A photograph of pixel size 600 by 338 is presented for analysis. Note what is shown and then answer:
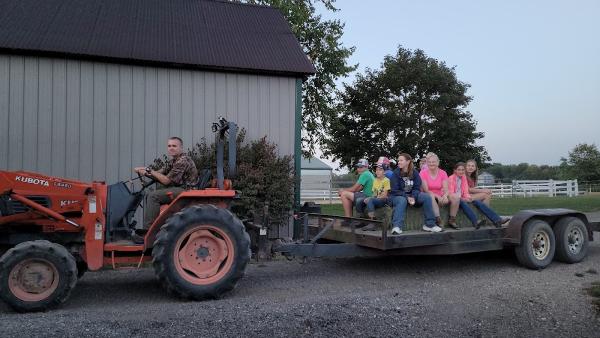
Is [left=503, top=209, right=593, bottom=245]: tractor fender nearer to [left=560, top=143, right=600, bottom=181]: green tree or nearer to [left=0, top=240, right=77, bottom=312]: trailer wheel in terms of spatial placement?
[left=0, top=240, right=77, bottom=312]: trailer wheel

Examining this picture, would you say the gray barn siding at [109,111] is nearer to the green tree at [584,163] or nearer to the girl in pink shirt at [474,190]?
the girl in pink shirt at [474,190]

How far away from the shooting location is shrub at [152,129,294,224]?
976cm

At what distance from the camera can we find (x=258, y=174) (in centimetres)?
987

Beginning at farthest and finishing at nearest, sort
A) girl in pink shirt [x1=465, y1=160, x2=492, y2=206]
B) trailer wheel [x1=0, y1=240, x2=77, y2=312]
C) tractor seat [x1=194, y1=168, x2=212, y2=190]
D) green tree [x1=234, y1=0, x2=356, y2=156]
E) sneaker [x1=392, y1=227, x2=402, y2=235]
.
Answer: green tree [x1=234, y1=0, x2=356, y2=156], girl in pink shirt [x1=465, y1=160, x2=492, y2=206], sneaker [x1=392, y1=227, x2=402, y2=235], tractor seat [x1=194, y1=168, x2=212, y2=190], trailer wheel [x1=0, y1=240, x2=77, y2=312]

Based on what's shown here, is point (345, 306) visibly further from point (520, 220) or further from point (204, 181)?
point (520, 220)

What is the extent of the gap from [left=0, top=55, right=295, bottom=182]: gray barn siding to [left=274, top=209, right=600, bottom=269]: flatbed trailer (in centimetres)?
379

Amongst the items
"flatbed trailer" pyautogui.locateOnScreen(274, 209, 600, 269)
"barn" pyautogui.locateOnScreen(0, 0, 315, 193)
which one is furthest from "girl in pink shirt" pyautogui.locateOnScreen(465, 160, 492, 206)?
"barn" pyautogui.locateOnScreen(0, 0, 315, 193)

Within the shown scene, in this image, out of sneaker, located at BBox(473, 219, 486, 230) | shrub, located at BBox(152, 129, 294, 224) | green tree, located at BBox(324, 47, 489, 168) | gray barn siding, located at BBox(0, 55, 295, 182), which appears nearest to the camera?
sneaker, located at BBox(473, 219, 486, 230)

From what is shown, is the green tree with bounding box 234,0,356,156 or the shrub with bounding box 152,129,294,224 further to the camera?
the green tree with bounding box 234,0,356,156

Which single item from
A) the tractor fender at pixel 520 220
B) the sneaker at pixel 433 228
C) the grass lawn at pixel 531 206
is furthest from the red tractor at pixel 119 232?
the grass lawn at pixel 531 206

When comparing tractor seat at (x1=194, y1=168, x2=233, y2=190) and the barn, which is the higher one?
the barn

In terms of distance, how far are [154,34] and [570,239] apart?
8900 mm

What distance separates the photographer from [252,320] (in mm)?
4797

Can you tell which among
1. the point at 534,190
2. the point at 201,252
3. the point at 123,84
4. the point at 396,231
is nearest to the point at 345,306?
the point at 201,252
